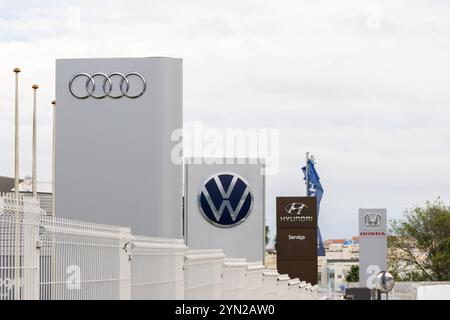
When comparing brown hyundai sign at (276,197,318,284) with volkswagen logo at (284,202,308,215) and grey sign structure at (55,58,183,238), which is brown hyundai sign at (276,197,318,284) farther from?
grey sign structure at (55,58,183,238)

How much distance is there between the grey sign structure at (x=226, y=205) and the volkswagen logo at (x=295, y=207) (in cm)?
1502

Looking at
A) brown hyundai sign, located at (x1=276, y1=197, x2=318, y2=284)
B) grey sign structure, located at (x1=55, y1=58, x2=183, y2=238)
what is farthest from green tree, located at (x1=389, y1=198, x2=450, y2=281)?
grey sign structure, located at (x1=55, y1=58, x2=183, y2=238)

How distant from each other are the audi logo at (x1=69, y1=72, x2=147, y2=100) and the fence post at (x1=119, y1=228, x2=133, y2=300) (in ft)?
70.3

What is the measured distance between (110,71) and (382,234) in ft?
96.3

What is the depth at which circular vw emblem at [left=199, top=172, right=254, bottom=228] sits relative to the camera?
200ft

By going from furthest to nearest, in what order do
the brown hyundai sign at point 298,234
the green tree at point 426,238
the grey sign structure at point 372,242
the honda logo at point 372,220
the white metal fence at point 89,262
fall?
1. the green tree at point 426,238
2. the brown hyundai sign at point 298,234
3. the honda logo at point 372,220
4. the grey sign structure at point 372,242
5. the white metal fence at point 89,262

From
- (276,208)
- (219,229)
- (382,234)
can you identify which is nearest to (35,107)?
(219,229)

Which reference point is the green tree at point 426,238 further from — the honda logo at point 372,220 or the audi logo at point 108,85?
the audi logo at point 108,85

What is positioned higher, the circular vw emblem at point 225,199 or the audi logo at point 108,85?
the audi logo at point 108,85

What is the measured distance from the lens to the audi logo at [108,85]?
46062 millimetres

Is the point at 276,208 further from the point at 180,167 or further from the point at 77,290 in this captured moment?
the point at 77,290

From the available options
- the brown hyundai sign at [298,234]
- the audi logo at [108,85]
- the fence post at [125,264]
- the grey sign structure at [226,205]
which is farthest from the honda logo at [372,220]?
the fence post at [125,264]

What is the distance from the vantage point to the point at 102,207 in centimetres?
4628
